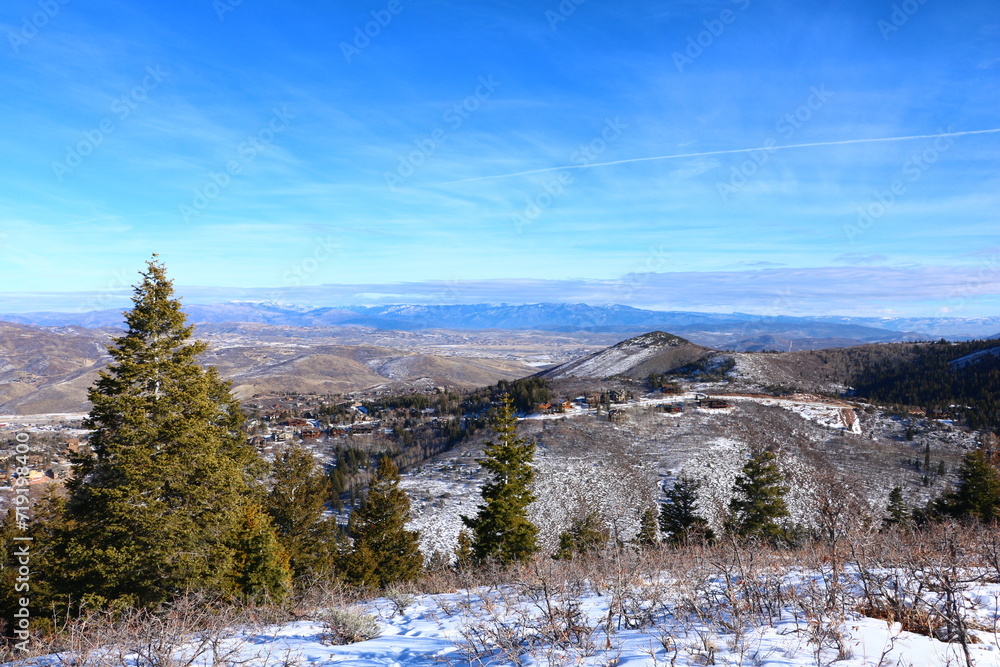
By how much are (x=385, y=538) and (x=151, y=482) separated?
12.3m

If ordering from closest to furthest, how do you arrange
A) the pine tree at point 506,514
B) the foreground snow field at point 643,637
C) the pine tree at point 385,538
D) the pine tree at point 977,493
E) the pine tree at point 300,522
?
1. the foreground snow field at point 643,637
2. the pine tree at point 300,522
3. the pine tree at point 385,538
4. the pine tree at point 506,514
5. the pine tree at point 977,493

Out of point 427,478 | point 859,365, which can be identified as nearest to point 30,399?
point 427,478

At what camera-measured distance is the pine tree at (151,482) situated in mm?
12031

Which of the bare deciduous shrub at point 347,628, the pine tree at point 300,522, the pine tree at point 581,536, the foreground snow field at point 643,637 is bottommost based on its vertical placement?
the pine tree at point 581,536

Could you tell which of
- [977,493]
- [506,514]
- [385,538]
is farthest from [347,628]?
[977,493]

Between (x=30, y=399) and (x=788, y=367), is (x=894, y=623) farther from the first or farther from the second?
(x=30, y=399)

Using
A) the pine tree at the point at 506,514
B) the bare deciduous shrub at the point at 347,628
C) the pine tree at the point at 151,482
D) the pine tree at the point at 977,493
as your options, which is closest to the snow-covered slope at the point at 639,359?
the pine tree at the point at 977,493

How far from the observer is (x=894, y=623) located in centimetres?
610

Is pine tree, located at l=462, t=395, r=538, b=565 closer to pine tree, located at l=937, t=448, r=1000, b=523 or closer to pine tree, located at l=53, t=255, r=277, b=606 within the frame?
pine tree, located at l=53, t=255, r=277, b=606

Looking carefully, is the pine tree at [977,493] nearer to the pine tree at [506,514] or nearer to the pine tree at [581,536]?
the pine tree at [581,536]

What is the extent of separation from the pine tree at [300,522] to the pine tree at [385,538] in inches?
50.6

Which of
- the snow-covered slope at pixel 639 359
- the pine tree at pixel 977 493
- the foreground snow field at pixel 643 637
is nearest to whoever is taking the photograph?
the foreground snow field at pixel 643 637

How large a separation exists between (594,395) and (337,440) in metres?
30.4

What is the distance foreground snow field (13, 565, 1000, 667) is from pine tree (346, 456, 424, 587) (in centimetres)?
1370
